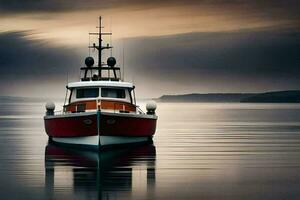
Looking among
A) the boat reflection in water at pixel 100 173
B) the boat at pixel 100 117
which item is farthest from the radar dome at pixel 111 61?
the boat reflection in water at pixel 100 173

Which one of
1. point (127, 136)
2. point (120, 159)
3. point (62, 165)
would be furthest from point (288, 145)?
point (62, 165)

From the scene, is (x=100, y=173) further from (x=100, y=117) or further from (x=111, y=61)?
(x=111, y=61)

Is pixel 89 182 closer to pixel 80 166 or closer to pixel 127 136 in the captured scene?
pixel 80 166

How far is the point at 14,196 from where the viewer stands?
→ 22781mm

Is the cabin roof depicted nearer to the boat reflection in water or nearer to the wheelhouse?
the wheelhouse

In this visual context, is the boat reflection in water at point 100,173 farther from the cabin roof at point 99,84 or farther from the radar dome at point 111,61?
the radar dome at point 111,61

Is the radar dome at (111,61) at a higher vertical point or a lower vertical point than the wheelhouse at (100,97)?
higher

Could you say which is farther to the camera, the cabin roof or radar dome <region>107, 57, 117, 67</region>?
radar dome <region>107, 57, 117, 67</region>

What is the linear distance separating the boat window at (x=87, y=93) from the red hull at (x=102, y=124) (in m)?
2.05

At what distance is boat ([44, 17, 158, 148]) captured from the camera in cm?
4100

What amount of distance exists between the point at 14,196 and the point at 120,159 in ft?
46.2

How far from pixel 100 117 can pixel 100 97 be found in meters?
3.90

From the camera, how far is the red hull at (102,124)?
134ft

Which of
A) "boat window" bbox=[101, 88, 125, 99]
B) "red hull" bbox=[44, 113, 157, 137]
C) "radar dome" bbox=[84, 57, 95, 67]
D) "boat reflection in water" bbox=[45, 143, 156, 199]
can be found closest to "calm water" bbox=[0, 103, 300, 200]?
"boat reflection in water" bbox=[45, 143, 156, 199]
